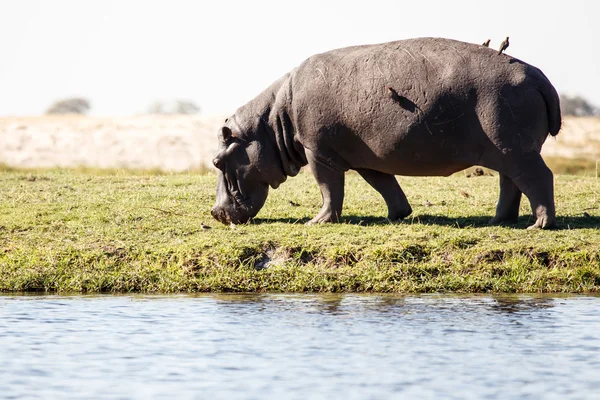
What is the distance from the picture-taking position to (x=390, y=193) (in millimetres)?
11750

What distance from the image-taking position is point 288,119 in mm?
11594

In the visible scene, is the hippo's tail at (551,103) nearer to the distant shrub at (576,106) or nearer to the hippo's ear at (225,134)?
the hippo's ear at (225,134)

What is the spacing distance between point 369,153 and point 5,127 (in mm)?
21976

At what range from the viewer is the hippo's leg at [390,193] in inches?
461

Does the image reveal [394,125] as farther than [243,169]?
No

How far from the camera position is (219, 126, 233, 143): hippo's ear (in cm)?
1161

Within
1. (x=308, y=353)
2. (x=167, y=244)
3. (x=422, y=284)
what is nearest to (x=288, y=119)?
(x=167, y=244)

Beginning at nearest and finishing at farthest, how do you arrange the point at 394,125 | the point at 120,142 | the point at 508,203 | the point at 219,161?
the point at 394,125 < the point at 508,203 < the point at 219,161 < the point at 120,142

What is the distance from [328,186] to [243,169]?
2.99 feet

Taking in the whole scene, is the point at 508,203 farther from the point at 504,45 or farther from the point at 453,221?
the point at 504,45

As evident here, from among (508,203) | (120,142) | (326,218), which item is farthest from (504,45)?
(120,142)

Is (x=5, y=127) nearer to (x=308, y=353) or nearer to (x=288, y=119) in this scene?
(x=288, y=119)

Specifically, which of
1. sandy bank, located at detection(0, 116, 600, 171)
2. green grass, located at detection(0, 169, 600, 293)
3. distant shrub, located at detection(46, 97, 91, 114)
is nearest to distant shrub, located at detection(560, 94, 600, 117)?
sandy bank, located at detection(0, 116, 600, 171)

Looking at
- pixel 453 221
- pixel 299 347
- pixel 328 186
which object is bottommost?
pixel 299 347
